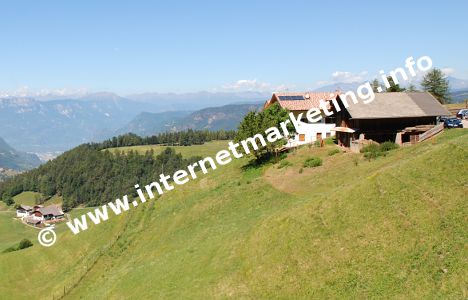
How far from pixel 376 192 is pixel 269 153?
3582cm

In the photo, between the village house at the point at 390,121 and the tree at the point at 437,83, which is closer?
the village house at the point at 390,121

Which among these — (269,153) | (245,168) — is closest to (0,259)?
(245,168)

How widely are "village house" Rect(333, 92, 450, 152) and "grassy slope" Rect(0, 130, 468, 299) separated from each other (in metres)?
3.99

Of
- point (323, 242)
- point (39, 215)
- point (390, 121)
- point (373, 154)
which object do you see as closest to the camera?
point (323, 242)

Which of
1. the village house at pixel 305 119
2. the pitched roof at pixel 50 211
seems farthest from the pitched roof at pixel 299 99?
the pitched roof at pixel 50 211

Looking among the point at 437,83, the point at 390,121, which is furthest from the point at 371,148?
the point at 437,83

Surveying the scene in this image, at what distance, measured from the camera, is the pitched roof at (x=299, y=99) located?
241ft

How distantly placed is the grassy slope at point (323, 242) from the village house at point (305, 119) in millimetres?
19275

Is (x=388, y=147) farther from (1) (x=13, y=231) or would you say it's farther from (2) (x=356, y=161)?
(1) (x=13, y=231)

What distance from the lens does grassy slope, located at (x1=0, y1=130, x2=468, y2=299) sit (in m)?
22.7

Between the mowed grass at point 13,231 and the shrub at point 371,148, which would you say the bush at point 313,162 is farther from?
the mowed grass at point 13,231

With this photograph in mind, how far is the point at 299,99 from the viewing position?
7669cm

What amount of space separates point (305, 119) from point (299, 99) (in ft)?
21.9

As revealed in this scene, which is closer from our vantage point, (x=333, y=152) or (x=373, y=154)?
(x=373, y=154)
